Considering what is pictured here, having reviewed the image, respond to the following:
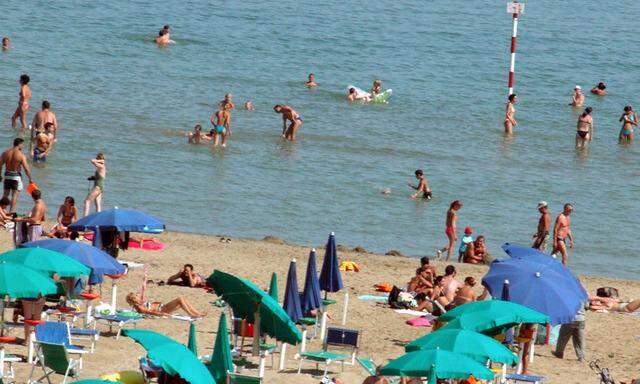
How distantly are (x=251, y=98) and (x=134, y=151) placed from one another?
674 cm

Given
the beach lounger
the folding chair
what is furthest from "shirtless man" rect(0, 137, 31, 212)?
the folding chair

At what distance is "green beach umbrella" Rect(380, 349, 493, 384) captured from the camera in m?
12.0

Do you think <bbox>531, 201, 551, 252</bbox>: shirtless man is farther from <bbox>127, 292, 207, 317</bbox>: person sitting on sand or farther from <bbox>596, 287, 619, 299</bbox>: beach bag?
<bbox>127, 292, 207, 317</bbox>: person sitting on sand

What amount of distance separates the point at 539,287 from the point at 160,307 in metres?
4.31

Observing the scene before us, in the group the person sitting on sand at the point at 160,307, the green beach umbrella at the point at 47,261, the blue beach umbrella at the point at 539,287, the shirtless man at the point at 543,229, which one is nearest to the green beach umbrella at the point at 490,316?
the blue beach umbrella at the point at 539,287

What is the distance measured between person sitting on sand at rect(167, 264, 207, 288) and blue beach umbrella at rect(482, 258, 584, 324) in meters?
3.94

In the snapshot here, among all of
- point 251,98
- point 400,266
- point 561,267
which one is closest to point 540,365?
point 561,267

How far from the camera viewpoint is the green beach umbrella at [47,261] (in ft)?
46.1

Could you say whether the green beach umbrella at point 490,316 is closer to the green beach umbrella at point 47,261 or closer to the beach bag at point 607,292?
the green beach umbrella at point 47,261

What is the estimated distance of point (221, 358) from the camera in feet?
40.8

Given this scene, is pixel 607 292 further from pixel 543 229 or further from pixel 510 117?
pixel 510 117

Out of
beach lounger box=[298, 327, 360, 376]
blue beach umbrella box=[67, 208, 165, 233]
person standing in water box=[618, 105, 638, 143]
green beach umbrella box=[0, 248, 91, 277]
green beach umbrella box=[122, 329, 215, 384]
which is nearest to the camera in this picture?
green beach umbrella box=[122, 329, 215, 384]

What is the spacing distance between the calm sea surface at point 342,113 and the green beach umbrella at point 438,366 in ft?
32.3

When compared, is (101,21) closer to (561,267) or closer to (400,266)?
(400,266)
